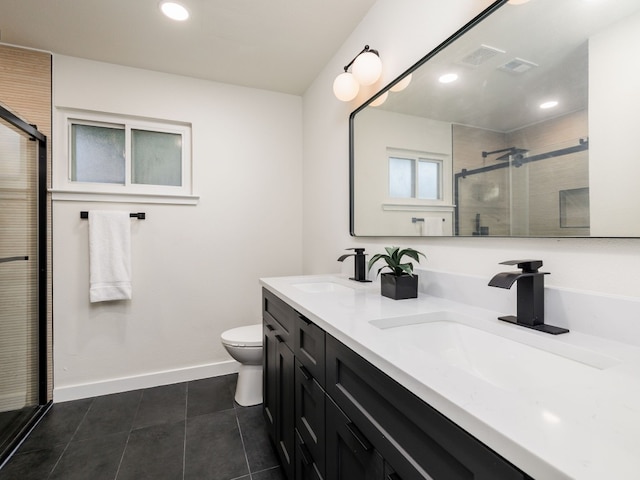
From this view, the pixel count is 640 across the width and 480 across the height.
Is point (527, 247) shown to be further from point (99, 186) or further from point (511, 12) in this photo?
point (99, 186)

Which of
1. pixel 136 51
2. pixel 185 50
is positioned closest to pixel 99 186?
pixel 136 51

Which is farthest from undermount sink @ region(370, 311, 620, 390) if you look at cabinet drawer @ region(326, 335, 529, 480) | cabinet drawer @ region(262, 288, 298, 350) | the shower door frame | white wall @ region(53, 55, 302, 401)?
the shower door frame

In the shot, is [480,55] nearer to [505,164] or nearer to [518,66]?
[518,66]

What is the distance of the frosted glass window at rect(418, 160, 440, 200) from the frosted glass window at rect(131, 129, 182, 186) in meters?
1.88

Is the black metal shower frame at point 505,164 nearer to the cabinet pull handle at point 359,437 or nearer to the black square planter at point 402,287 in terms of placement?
the black square planter at point 402,287

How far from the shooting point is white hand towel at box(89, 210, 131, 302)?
6.98ft

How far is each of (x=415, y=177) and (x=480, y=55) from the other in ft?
1.70

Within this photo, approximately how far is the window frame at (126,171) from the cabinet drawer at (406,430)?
204cm

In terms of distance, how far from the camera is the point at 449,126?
4.11 ft

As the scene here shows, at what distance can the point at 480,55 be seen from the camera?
1098 millimetres

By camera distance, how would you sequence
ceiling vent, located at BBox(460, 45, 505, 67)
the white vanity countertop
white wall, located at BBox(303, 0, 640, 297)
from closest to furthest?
the white vanity countertop
white wall, located at BBox(303, 0, 640, 297)
ceiling vent, located at BBox(460, 45, 505, 67)

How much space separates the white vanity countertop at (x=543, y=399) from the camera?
1.15 ft

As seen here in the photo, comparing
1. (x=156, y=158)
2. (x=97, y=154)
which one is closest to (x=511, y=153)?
(x=156, y=158)

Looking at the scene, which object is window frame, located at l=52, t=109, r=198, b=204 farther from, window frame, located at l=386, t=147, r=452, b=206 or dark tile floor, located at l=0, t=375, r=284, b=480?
window frame, located at l=386, t=147, r=452, b=206
